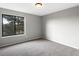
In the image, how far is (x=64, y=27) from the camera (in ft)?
11.9

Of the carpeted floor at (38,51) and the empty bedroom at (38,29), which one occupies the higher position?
the empty bedroom at (38,29)

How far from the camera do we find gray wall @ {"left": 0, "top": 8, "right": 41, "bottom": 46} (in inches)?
135

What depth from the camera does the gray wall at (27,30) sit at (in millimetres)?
3431

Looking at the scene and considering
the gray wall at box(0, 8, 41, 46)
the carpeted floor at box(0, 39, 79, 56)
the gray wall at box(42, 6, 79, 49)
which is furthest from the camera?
the gray wall at box(0, 8, 41, 46)

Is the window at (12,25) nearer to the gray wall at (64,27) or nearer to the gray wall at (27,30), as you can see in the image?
the gray wall at (27,30)

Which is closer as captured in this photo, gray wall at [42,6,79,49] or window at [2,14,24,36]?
gray wall at [42,6,79,49]

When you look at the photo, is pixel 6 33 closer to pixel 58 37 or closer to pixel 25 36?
pixel 25 36

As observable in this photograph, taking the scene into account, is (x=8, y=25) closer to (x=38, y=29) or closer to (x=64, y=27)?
(x=38, y=29)

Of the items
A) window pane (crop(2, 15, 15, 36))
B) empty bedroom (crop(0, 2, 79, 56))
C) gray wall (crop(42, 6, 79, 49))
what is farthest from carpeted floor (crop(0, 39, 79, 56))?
window pane (crop(2, 15, 15, 36))

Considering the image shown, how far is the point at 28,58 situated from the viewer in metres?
0.76

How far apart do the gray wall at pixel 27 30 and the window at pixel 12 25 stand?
0.25m

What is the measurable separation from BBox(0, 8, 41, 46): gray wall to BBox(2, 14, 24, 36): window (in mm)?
246

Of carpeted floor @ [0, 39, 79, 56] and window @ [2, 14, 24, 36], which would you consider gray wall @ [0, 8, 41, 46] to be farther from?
carpeted floor @ [0, 39, 79, 56]

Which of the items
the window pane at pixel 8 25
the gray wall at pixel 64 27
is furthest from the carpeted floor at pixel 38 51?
the window pane at pixel 8 25
